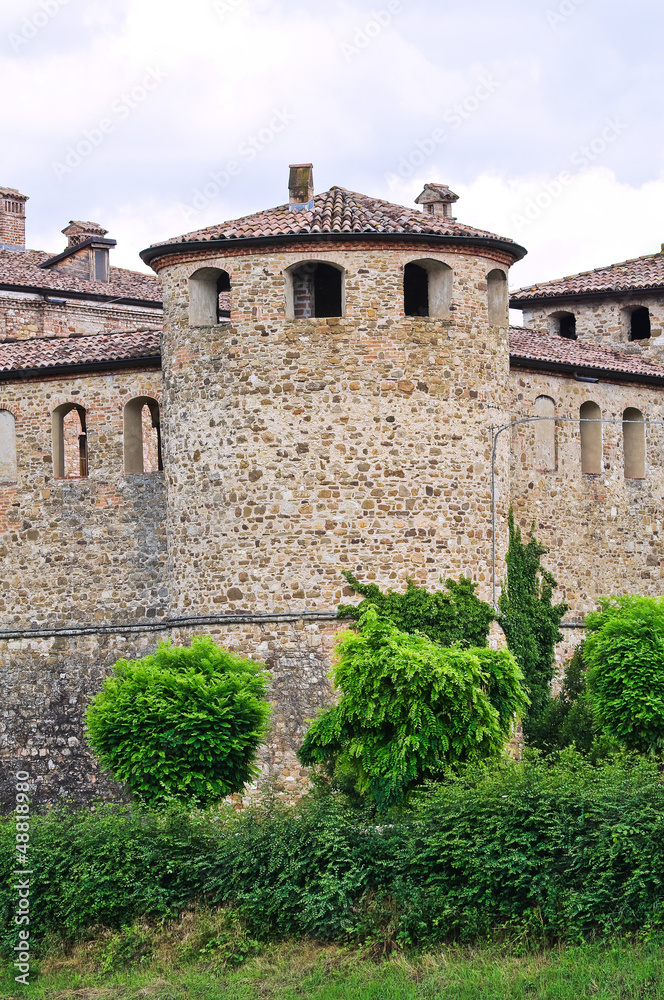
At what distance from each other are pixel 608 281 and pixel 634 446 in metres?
5.62

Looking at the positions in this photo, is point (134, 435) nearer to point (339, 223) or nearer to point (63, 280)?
point (339, 223)

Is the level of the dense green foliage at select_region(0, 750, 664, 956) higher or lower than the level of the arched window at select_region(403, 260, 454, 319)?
lower

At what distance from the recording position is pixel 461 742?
29.0 m

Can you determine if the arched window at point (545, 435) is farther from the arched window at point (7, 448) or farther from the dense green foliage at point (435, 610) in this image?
the arched window at point (7, 448)

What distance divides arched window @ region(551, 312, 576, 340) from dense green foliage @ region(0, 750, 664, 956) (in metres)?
17.9

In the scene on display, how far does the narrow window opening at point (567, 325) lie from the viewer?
44.7 meters

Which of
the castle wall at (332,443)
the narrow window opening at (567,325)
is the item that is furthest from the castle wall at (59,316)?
the castle wall at (332,443)

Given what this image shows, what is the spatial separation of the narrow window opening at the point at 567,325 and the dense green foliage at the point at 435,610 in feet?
39.1

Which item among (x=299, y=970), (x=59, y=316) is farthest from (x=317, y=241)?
(x=59, y=316)

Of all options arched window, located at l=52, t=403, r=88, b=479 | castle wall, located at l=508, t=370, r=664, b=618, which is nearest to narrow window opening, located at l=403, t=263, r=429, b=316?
castle wall, located at l=508, t=370, r=664, b=618

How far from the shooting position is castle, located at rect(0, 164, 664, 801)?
34.2 m

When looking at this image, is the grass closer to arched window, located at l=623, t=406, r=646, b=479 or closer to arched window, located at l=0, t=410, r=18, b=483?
arched window, located at l=0, t=410, r=18, b=483

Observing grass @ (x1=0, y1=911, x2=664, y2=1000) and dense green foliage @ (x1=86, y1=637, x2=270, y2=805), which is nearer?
grass @ (x1=0, y1=911, x2=664, y2=1000)

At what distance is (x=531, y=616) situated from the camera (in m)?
36.6
